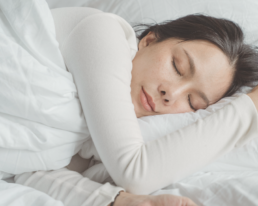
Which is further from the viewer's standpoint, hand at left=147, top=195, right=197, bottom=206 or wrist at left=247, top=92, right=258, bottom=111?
wrist at left=247, top=92, right=258, bottom=111

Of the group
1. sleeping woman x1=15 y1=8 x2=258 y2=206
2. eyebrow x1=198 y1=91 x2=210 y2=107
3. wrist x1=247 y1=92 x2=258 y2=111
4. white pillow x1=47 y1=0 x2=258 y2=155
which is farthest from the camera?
white pillow x1=47 y1=0 x2=258 y2=155

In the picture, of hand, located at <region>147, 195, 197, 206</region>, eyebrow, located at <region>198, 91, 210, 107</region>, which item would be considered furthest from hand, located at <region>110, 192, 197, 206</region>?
eyebrow, located at <region>198, 91, 210, 107</region>

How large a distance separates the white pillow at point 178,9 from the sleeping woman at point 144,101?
0.42 m

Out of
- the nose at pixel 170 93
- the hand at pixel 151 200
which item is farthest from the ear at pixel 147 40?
the hand at pixel 151 200

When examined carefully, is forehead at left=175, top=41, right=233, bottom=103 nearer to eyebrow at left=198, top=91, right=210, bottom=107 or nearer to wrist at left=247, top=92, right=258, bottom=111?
eyebrow at left=198, top=91, right=210, bottom=107

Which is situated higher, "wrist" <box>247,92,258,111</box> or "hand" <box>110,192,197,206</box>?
"wrist" <box>247,92,258,111</box>

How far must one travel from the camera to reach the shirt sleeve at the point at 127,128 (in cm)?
68

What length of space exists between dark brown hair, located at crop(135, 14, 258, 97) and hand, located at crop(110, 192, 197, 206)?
0.57m

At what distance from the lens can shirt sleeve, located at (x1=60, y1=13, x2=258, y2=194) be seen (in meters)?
0.68

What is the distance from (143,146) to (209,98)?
37 centimetres

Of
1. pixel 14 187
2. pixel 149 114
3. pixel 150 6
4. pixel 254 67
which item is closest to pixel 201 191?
pixel 149 114

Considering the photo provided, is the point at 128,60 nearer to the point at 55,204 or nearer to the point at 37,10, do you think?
the point at 37,10

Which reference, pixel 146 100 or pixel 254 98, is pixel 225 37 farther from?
pixel 146 100

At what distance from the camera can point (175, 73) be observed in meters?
0.86
